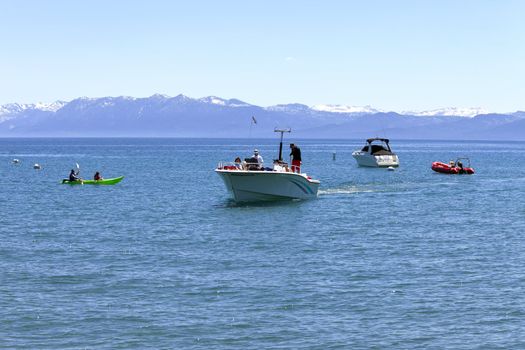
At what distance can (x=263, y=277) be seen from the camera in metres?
30.5

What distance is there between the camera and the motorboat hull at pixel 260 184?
53.4 m

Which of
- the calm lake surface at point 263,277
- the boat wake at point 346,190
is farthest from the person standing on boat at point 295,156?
the boat wake at point 346,190

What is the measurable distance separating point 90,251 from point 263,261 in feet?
26.3

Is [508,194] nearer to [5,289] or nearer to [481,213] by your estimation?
[481,213]

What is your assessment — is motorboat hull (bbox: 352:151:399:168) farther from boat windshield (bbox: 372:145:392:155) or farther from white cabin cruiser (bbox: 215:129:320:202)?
white cabin cruiser (bbox: 215:129:320:202)

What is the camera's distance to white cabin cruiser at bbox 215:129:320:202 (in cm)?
5325

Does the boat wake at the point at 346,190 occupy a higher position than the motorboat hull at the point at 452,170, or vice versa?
the motorboat hull at the point at 452,170

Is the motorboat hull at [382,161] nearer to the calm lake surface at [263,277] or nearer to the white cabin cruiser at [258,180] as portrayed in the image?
the calm lake surface at [263,277]

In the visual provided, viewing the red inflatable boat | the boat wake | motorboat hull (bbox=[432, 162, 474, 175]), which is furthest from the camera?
the red inflatable boat

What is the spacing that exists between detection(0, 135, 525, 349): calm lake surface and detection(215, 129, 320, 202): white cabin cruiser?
740mm

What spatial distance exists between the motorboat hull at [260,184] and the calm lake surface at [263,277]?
687 millimetres

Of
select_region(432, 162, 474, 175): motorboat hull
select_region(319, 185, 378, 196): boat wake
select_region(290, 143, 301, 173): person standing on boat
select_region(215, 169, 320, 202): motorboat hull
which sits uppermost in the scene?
select_region(290, 143, 301, 173): person standing on boat

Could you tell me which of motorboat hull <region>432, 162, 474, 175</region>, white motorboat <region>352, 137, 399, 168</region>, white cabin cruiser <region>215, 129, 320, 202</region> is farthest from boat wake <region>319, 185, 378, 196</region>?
white motorboat <region>352, 137, 399, 168</region>

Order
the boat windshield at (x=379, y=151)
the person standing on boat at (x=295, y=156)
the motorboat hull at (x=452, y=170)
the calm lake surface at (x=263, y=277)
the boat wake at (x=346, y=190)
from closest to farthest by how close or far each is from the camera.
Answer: the calm lake surface at (x=263, y=277)
the person standing on boat at (x=295, y=156)
the boat wake at (x=346, y=190)
the motorboat hull at (x=452, y=170)
the boat windshield at (x=379, y=151)
